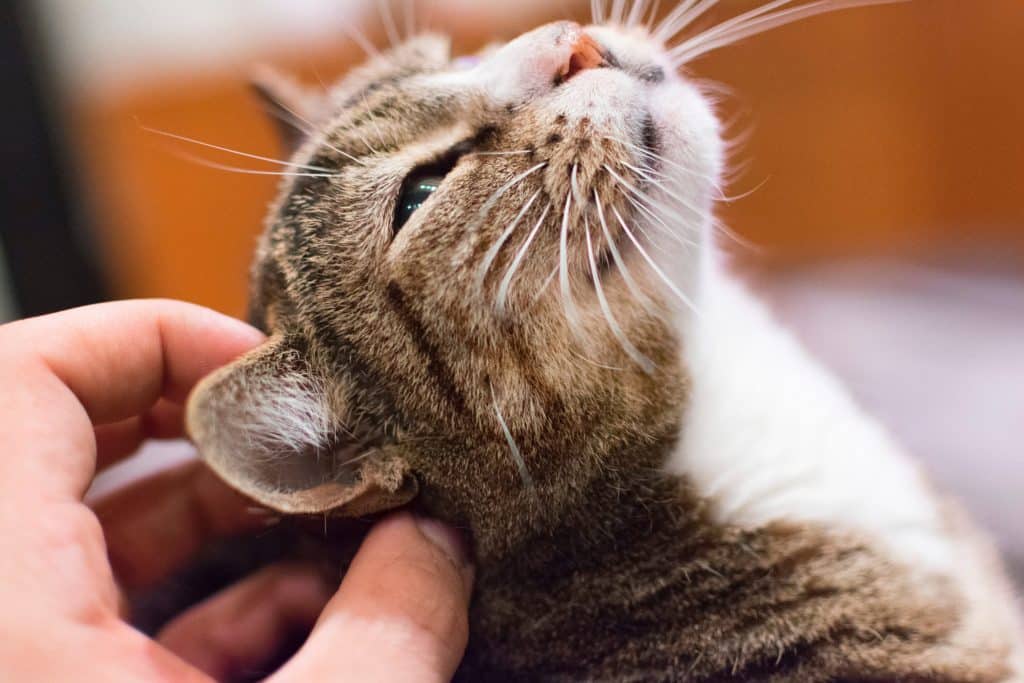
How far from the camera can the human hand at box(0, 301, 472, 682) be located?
0.79 meters

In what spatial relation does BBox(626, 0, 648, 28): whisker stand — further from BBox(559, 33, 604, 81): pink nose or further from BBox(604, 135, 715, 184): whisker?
BBox(604, 135, 715, 184): whisker

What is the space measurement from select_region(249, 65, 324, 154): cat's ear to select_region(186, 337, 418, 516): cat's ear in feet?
1.88

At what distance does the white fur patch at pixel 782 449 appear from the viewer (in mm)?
1211

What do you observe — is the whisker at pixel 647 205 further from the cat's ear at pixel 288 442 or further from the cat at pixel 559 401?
the cat's ear at pixel 288 442

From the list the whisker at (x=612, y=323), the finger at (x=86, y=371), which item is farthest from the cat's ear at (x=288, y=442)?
the whisker at (x=612, y=323)

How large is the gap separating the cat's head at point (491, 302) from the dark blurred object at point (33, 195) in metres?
1.51

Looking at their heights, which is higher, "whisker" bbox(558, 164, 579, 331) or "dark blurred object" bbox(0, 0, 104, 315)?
"whisker" bbox(558, 164, 579, 331)

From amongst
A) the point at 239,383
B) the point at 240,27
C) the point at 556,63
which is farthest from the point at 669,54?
the point at 240,27

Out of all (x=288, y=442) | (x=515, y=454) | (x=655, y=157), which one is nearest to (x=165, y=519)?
(x=288, y=442)

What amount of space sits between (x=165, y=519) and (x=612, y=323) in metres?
0.86

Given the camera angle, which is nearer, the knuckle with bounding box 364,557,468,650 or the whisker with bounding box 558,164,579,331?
the knuckle with bounding box 364,557,468,650

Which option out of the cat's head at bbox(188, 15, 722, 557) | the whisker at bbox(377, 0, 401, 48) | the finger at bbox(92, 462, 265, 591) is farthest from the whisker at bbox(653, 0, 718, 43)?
the finger at bbox(92, 462, 265, 591)

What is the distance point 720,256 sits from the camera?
4.77 ft

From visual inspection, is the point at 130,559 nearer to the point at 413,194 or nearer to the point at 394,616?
the point at 394,616
